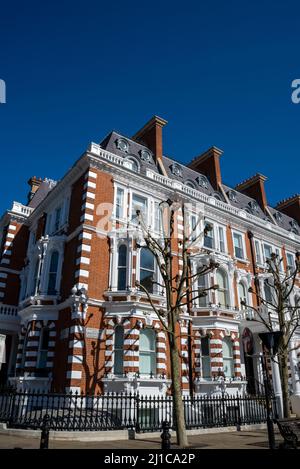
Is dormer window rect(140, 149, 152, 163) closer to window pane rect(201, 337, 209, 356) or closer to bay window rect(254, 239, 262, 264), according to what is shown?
bay window rect(254, 239, 262, 264)

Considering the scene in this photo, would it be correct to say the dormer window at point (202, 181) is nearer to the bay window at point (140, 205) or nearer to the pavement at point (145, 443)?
the bay window at point (140, 205)

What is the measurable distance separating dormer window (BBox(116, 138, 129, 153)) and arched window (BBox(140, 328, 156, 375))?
11.8m

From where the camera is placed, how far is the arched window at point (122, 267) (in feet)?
62.3

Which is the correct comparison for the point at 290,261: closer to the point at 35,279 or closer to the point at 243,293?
the point at 243,293

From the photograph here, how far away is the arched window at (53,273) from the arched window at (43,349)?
2138mm

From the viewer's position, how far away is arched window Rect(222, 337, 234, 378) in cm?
2048

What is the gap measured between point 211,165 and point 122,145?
999 cm

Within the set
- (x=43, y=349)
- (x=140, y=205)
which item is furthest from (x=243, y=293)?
(x=43, y=349)

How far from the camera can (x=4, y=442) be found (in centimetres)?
985

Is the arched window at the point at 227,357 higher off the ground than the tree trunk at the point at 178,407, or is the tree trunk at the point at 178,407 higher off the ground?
the arched window at the point at 227,357

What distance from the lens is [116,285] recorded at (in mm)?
18422

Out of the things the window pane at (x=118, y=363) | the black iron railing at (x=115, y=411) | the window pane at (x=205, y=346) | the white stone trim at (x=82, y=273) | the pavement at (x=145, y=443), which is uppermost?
the white stone trim at (x=82, y=273)

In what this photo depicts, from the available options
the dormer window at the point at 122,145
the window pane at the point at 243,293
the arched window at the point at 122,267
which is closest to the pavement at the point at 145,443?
the arched window at the point at 122,267
